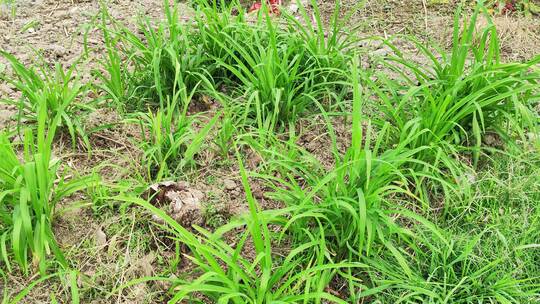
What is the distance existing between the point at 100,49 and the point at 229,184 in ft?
4.26

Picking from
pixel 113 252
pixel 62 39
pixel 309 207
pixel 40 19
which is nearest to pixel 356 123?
pixel 309 207

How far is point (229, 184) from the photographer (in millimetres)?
2205

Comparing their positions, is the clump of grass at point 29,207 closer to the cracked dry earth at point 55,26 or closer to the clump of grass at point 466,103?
the cracked dry earth at point 55,26

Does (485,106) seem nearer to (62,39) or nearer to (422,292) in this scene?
(422,292)

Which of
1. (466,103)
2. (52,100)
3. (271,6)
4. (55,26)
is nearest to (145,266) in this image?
(52,100)

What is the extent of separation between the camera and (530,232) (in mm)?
1982

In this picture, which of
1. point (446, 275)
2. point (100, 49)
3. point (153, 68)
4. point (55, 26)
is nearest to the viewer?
point (446, 275)

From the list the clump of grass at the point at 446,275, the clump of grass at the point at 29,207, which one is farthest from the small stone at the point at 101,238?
the clump of grass at the point at 446,275

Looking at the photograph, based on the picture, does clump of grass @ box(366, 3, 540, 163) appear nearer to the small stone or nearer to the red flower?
the red flower

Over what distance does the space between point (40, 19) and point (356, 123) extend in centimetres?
233

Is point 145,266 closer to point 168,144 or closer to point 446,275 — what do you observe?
point 168,144

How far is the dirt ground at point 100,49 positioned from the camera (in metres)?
1.86

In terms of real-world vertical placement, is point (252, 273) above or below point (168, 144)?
below

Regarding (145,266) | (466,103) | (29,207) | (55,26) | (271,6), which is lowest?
(145,266)
